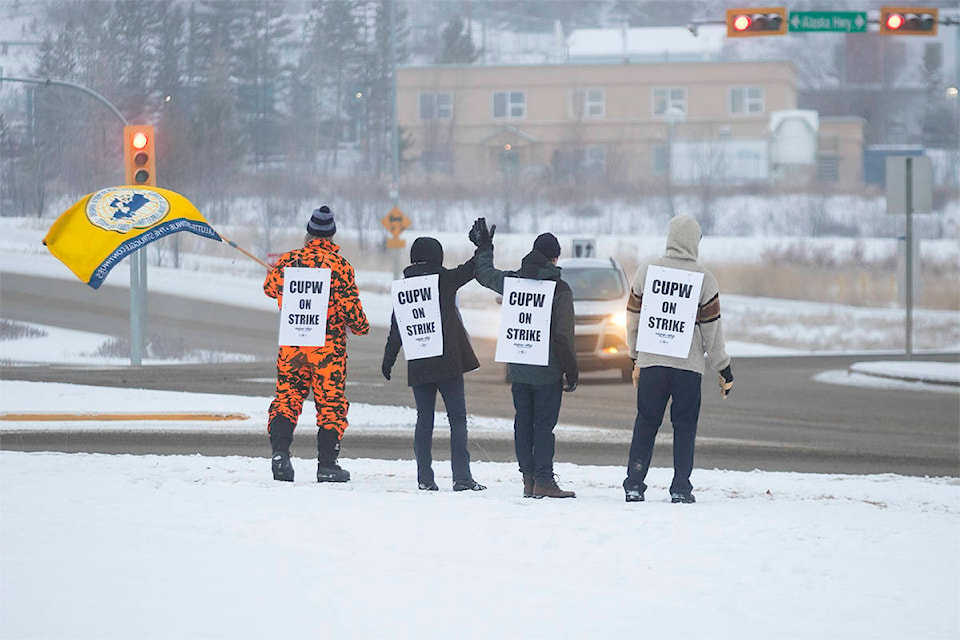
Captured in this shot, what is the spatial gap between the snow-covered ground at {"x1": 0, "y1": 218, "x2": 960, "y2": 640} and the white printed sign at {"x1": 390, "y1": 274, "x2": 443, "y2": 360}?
1042 millimetres

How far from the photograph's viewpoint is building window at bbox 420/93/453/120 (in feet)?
261

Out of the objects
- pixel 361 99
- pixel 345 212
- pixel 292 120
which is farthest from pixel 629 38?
pixel 345 212

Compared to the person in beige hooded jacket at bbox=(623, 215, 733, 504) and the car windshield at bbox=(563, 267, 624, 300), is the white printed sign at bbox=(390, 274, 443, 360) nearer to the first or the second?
the person in beige hooded jacket at bbox=(623, 215, 733, 504)

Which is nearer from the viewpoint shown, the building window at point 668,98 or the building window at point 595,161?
the building window at point 595,161

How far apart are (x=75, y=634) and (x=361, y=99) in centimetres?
7165

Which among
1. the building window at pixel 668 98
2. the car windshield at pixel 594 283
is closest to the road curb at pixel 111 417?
the car windshield at pixel 594 283

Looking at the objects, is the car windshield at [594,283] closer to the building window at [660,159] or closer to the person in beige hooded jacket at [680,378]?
the person in beige hooded jacket at [680,378]

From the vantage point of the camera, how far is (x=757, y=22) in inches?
974

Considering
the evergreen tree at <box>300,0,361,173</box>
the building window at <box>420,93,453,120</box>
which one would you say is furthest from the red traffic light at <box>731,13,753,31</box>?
the building window at <box>420,93,453,120</box>

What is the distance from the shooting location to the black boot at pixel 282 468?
10.0m

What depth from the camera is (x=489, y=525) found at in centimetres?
807

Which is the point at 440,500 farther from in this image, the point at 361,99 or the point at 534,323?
the point at 361,99

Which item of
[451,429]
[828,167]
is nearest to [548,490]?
[451,429]

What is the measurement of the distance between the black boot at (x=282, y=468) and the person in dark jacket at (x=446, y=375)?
962 millimetres
